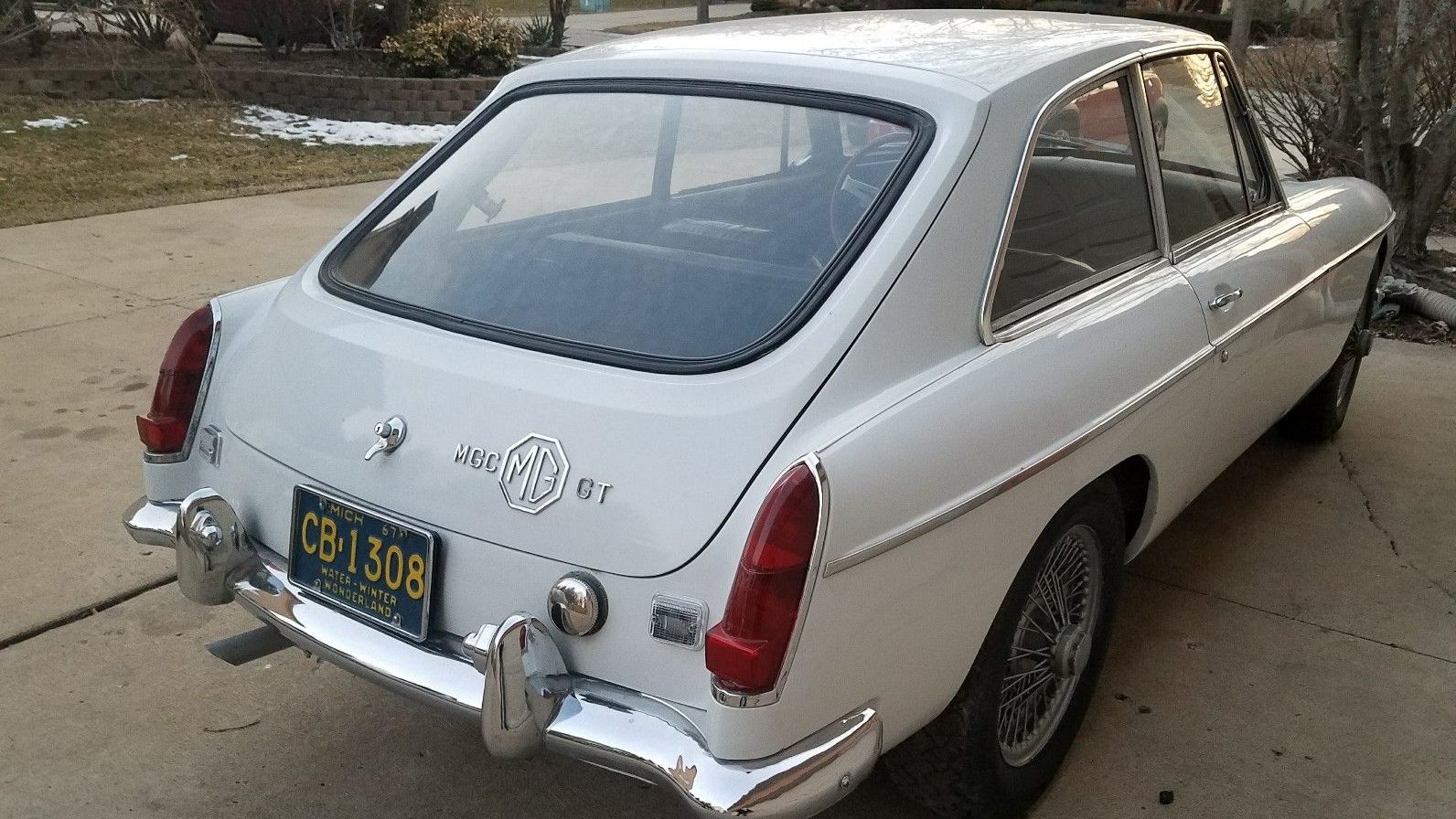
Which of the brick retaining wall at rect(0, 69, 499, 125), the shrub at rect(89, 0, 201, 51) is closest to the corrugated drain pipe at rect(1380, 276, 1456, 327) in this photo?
the brick retaining wall at rect(0, 69, 499, 125)

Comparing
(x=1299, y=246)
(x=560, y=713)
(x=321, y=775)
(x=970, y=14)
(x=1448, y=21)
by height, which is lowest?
(x=321, y=775)

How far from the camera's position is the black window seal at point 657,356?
7.54ft

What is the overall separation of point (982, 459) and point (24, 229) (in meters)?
7.11

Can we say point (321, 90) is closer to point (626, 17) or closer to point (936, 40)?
point (936, 40)

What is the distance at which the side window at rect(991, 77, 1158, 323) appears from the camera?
2.63m

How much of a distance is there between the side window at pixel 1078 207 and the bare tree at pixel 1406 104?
4.25m

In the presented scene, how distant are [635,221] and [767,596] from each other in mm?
1147

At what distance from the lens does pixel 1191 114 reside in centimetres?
350

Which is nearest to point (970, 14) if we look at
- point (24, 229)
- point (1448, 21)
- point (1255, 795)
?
point (1255, 795)

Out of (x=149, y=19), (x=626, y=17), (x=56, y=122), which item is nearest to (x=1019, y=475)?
(x=56, y=122)

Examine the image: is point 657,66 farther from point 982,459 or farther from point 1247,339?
point 1247,339

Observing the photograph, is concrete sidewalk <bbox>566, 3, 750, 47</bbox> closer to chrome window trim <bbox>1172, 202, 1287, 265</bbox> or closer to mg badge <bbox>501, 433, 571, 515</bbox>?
chrome window trim <bbox>1172, 202, 1287, 265</bbox>

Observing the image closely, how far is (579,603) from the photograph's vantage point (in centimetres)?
211

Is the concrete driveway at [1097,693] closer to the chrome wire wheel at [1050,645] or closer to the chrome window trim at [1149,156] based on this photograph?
the chrome wire wheel at [1050,645]
